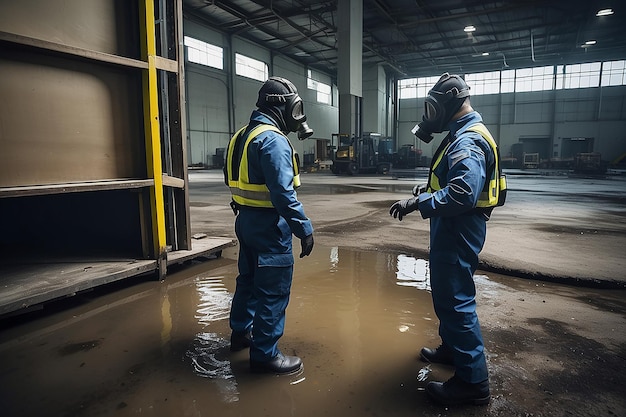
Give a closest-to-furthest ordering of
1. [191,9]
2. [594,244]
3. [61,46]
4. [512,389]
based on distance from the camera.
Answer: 1. [512,389]
2. [61,46]
3. [594,244]
4. [191,9]

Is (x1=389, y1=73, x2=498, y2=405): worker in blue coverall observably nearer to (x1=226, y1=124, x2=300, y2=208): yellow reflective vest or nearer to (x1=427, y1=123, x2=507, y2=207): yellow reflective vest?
(x1=427, y1=123, x2=507, y2=207): yellow reflective vest

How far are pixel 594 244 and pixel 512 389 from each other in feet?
14.7

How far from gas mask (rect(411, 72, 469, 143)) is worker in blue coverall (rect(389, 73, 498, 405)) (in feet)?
0.12

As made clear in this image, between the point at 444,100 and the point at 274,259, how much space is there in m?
1.41

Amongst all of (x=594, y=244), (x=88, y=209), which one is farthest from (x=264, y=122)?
(x=594, y=244)

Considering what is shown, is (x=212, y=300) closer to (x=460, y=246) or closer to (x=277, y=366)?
(x=277, y=366)

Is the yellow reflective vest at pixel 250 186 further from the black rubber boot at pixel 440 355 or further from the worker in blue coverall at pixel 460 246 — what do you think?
the black rubber boot at pixel 440 355

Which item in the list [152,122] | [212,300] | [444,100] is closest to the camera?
[444,100]

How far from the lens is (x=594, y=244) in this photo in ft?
18.0

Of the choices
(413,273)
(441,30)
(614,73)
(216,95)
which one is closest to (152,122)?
(413,273)

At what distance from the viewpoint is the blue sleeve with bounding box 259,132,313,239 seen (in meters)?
2.17

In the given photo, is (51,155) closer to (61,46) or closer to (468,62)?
(61,46)

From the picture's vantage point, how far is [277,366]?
90.8 inches

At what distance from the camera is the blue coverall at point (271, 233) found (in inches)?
86.3
